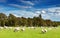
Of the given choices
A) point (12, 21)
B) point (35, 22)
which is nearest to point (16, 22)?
point (12, 21)

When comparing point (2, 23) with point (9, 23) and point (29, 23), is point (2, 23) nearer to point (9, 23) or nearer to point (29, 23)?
point (9, 23)

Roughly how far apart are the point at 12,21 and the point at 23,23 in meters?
6.16

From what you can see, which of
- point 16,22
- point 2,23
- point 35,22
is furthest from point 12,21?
point 35,22

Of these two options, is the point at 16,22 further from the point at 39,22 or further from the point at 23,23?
the point at 39,22

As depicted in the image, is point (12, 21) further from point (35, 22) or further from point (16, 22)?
point (35, 22)

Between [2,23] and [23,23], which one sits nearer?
[2,23]

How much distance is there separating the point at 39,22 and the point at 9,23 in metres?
27.2

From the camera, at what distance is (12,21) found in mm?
84375

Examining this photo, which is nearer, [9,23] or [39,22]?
[9,23]

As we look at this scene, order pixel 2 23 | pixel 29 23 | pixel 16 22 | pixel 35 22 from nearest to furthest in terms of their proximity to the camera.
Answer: pixel 2 23 → pixel 16 22 → pixel 29 23 → pixel 35 22

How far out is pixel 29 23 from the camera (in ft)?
303

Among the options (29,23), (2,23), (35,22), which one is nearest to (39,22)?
(35,22)

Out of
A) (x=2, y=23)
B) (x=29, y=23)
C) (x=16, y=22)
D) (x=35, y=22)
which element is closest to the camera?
(x=2, y=23)

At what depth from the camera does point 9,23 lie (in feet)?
263
